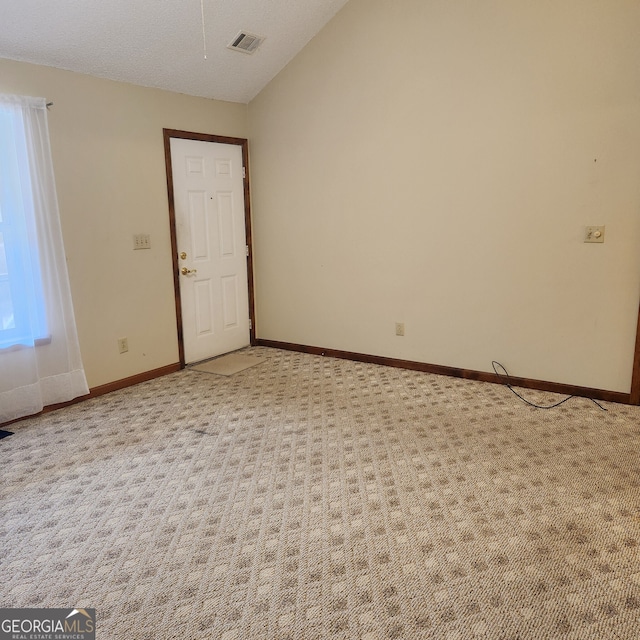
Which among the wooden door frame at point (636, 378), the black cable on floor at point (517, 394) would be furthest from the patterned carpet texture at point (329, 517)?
the wooden door frame at point (636, 378)

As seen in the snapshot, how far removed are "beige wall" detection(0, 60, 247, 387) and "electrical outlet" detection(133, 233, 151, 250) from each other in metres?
0.04

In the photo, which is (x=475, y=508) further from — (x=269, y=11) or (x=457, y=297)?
(x=269, y=11)

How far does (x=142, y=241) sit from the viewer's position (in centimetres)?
404

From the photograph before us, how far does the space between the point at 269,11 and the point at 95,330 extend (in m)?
2.73

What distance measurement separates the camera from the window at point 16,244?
3113 millimetres

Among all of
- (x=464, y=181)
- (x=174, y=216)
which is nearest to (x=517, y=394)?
(x=464, y=181)

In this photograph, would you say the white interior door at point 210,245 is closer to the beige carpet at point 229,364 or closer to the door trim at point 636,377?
the beige carpet at point 229,364

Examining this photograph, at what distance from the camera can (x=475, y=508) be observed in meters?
2.30

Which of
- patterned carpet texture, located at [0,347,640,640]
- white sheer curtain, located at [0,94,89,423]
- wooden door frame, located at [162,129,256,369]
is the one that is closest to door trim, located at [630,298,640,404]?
patterned carpet texture, located at [0,347,640,640]

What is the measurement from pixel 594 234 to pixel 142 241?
3387mm

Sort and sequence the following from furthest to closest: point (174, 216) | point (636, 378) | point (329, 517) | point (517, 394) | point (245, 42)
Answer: point (174, 216) < point (245, 42) < point (517, 394) < point (636, 378) < point (329, 517)

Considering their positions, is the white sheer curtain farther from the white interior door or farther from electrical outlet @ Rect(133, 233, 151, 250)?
the white interior door

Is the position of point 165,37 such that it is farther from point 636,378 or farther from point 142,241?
point 636,378

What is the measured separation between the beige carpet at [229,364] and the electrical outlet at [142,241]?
117 cm
